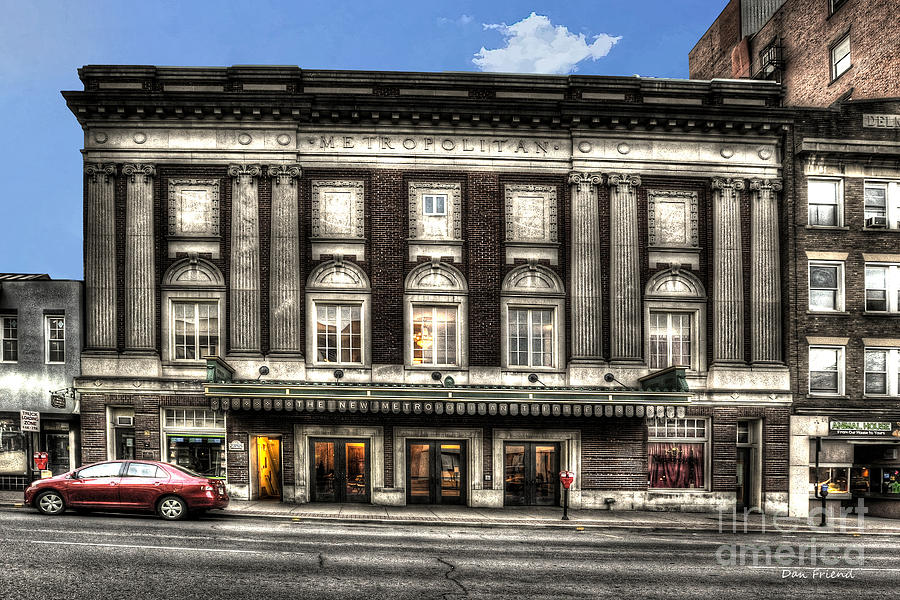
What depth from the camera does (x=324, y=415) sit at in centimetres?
2144

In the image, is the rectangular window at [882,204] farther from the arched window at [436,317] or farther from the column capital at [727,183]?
the arched window at [436,317]

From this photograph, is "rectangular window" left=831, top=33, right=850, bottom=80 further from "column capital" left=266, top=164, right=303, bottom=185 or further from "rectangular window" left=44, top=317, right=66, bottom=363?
"rectangular window" left=44, top=317, right=66, bottom=363

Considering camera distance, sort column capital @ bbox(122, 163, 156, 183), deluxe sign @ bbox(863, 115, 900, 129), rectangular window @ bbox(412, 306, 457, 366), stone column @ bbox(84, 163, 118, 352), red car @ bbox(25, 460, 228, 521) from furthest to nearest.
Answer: deluxe sign @ bbox(863, 115, 900, 129) < rectangular window @ bbox(412, 306, 457, 366) < column capital @ bbox(122, 163, 156, 183) < stone column @ bbox(84, 163, 118, 352) < red car @ bbox(25, 460, 228, 521)

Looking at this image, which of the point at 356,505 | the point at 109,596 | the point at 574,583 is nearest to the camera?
the point at 109,596

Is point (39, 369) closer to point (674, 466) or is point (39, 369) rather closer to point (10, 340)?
point (10, 340)

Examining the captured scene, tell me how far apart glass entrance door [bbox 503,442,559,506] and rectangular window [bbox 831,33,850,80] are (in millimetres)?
21647

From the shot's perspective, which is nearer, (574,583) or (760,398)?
(574,583)

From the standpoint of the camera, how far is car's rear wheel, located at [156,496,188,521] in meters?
16.1

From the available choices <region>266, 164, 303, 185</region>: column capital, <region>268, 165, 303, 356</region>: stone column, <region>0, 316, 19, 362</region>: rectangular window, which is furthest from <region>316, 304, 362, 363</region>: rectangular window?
<region>0, 316, 19, 362</region>: rectangular window

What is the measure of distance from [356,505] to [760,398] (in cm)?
1416

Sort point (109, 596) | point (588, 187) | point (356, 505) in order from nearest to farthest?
point (109, 596)
point (356, 505)
point (588, 187)

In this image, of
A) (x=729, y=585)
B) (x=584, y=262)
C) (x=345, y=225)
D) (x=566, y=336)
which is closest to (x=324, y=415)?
(x=345, y=225)

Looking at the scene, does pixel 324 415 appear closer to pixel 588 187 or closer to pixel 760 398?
pixel 588 187

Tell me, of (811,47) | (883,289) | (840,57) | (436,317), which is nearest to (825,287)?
(883,289)
